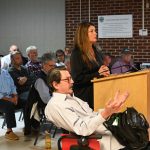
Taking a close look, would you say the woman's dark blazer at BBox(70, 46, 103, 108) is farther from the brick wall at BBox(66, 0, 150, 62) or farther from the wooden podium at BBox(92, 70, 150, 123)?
the brick wall at BBox(66, 0, 150, 62)

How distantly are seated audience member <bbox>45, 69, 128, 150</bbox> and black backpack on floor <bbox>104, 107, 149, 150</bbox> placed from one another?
0.06m

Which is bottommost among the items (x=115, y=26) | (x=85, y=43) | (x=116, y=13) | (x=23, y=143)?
(x=23, y=143)

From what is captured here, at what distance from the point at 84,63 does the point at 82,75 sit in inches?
4.7

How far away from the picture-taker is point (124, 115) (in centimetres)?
300

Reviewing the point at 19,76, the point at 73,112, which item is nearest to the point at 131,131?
the point at 73,112

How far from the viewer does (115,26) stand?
9258 mm

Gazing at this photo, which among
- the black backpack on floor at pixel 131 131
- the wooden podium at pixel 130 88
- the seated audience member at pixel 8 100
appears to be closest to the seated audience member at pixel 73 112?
the black backpack on floor at pixel 131 131

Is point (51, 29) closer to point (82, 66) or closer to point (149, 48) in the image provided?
point (149, 48)

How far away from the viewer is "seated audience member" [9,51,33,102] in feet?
21.2

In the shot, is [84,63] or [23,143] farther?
[23,143]

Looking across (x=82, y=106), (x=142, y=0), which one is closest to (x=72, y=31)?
(x=142, y=0)

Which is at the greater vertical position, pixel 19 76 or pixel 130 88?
pixel 130 88

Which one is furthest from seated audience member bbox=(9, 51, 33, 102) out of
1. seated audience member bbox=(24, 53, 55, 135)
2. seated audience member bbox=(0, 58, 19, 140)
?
seated audience member bbox=(24, 53, 55, 135)

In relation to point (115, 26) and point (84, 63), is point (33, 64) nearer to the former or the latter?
point (115, 26)
